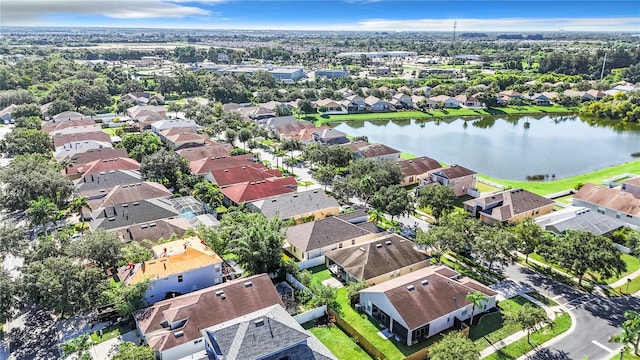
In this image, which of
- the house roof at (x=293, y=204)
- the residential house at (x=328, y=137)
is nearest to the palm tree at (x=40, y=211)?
the house roof at (x=293, y=204)

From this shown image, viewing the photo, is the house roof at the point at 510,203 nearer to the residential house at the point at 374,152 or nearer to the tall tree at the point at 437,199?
the tall tree at the point at 437,199

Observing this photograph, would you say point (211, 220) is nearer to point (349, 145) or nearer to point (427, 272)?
point (427, 272)

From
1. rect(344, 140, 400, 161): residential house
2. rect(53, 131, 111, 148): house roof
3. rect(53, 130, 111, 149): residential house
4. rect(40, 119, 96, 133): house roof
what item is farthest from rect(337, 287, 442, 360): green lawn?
rect(40, 119, 96, 133): house roof

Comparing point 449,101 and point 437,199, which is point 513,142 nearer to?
point 449,101

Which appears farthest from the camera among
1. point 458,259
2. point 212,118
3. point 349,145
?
point 212,118

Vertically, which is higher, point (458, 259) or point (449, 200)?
point (449, 200)

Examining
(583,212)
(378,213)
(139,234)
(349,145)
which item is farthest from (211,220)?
(583,212)
